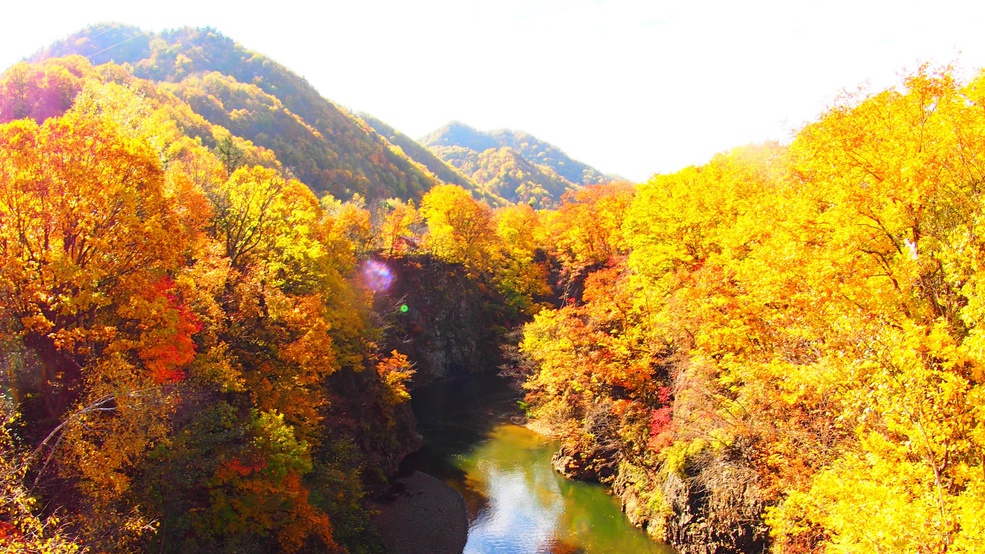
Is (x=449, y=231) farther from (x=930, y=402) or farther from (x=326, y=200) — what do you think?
(x=930, y=402)

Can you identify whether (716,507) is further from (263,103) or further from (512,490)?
(263,103)

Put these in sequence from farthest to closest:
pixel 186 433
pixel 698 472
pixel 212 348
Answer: pixel 698 472 → pixel 212 348 → pixel 186 433

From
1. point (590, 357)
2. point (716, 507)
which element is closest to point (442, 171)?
point (590, 357)

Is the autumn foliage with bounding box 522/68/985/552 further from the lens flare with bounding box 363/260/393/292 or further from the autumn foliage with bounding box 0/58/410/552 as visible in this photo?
the lens flare with bounding box 363/260/393/292

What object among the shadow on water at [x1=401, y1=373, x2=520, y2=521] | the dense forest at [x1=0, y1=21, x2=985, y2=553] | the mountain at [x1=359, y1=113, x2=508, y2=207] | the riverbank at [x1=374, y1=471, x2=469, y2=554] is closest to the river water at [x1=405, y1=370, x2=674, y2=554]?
the shadow on water at [x1=401, y1=373, x2=520, y2=521]

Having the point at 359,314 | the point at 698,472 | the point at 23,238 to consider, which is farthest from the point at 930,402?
the point at 359,314
